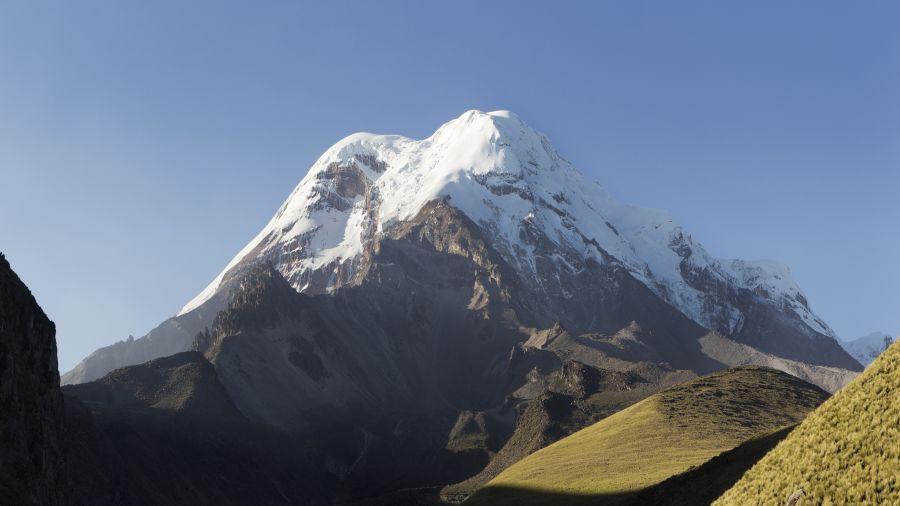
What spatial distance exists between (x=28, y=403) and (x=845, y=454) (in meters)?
132

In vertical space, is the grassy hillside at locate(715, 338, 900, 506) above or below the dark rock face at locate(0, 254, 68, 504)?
below

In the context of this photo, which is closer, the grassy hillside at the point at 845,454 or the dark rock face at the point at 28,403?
the grassy hillside at the point at 845,454

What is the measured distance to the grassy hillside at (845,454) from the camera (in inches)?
2147

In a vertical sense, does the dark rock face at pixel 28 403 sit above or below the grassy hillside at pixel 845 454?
above

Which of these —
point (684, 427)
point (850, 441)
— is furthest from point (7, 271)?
point (850, 441)

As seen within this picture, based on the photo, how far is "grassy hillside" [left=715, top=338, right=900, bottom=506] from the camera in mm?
54531

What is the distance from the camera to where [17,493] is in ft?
420

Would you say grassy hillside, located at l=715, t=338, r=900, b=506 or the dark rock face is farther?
the dark rock face

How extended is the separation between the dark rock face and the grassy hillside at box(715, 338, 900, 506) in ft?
327

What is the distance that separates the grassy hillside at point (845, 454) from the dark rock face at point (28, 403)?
99.8m

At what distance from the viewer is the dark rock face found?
460ft

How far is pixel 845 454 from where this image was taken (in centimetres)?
5738

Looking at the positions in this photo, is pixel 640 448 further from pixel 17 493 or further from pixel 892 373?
pixel 892 373

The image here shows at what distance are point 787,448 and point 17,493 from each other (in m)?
103
